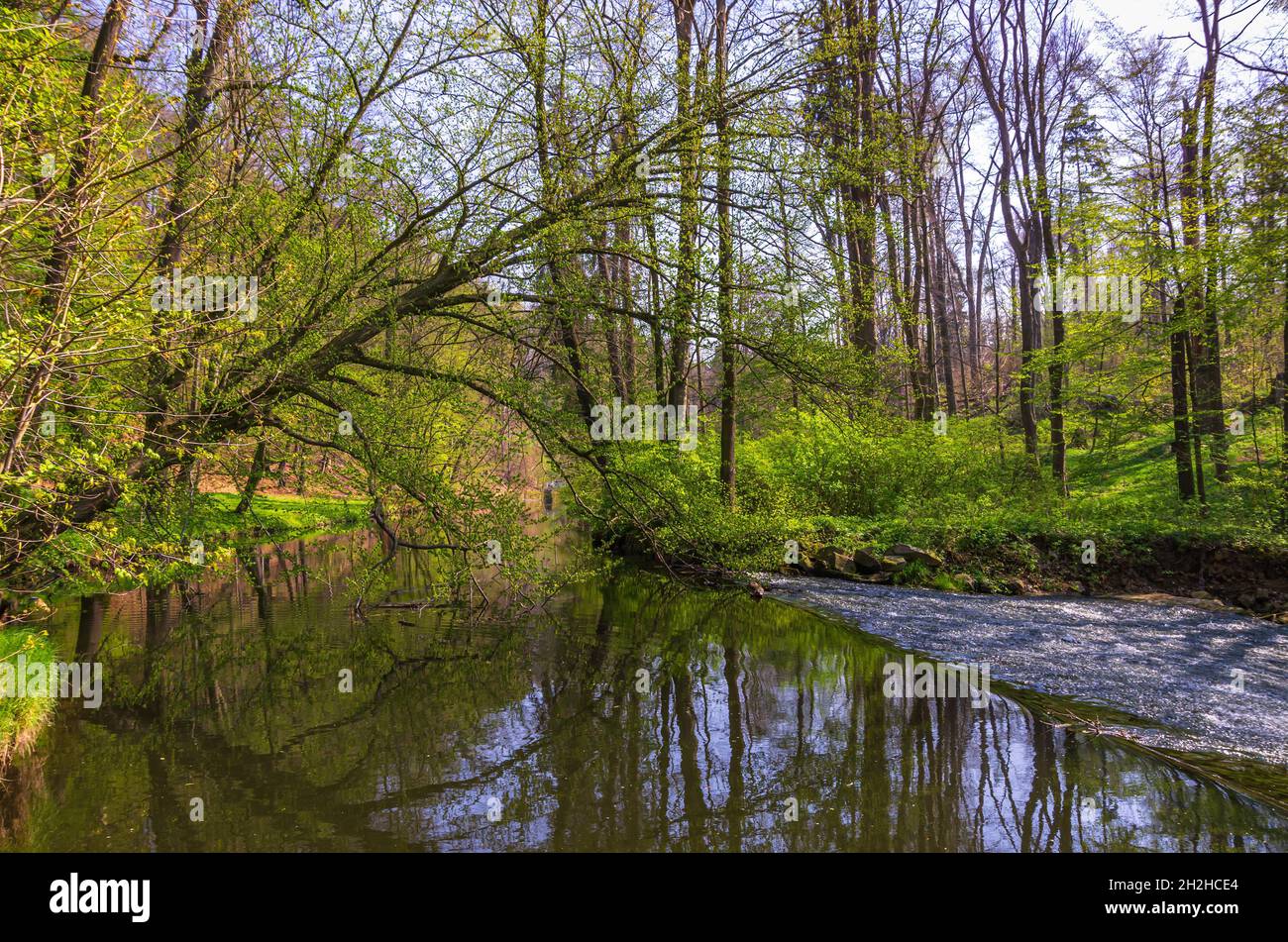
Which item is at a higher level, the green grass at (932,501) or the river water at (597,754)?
the green grass at (932,501)

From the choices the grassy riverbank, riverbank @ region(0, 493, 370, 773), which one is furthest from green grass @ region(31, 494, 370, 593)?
the grassy riverbank

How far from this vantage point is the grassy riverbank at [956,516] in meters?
10.1

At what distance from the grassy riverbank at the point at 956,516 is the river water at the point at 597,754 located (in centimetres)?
205

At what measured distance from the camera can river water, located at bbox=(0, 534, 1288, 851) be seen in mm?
4148

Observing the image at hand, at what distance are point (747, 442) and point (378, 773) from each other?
538 inches

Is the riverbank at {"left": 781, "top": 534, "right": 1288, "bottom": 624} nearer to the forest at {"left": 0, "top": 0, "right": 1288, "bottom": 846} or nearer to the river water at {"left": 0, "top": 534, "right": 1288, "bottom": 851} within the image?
the forest at {"left": 0, "top": 0, "right": 1288, "bottom": 846}

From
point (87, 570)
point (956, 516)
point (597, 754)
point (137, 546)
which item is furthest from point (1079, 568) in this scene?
point (87, 570)

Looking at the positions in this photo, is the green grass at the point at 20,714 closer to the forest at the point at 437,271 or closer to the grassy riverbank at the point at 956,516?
the forest at the point at 437,271

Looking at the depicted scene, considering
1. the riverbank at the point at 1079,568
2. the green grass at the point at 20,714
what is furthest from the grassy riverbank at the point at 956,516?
the green grass at the point at 20,714

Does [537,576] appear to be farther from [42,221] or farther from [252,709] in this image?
[42,221]

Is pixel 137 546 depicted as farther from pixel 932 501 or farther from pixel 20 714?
pixel 932 501

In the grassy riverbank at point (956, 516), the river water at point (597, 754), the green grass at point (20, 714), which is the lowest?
the river water at point (597, 754)

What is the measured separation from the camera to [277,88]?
615 cm
